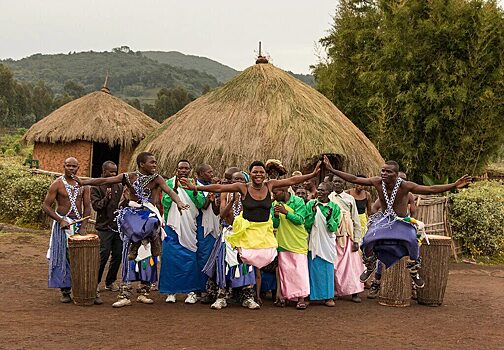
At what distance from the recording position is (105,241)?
7.35 m

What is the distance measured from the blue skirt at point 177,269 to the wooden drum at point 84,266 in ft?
2.64

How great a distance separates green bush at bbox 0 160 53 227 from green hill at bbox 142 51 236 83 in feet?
339

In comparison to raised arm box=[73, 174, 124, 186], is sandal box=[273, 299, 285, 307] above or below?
below

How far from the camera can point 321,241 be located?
7.10 meters

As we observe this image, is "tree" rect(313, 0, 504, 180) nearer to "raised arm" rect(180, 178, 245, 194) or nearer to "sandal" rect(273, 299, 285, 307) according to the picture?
"sandal" rect(273, 299, 285, 307)

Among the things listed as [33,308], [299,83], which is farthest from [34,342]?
[299,83]

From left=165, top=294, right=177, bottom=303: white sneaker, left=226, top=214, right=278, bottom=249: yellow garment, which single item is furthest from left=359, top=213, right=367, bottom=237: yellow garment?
left=165, top=294, right=177, bottom=303: white sneaker

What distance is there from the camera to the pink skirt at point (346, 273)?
293 inches

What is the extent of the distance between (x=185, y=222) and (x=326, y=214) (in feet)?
5.30

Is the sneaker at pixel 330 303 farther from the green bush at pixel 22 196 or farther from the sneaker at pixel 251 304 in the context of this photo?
the green bush at pixel 22 196

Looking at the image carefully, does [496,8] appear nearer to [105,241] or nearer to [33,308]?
[105,241]

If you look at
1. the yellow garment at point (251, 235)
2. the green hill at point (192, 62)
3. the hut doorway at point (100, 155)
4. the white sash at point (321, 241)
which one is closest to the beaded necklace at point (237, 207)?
the yellow garment at point (251, 235)

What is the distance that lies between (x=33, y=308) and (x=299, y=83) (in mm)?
8080

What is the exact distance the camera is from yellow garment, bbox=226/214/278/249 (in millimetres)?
6379
